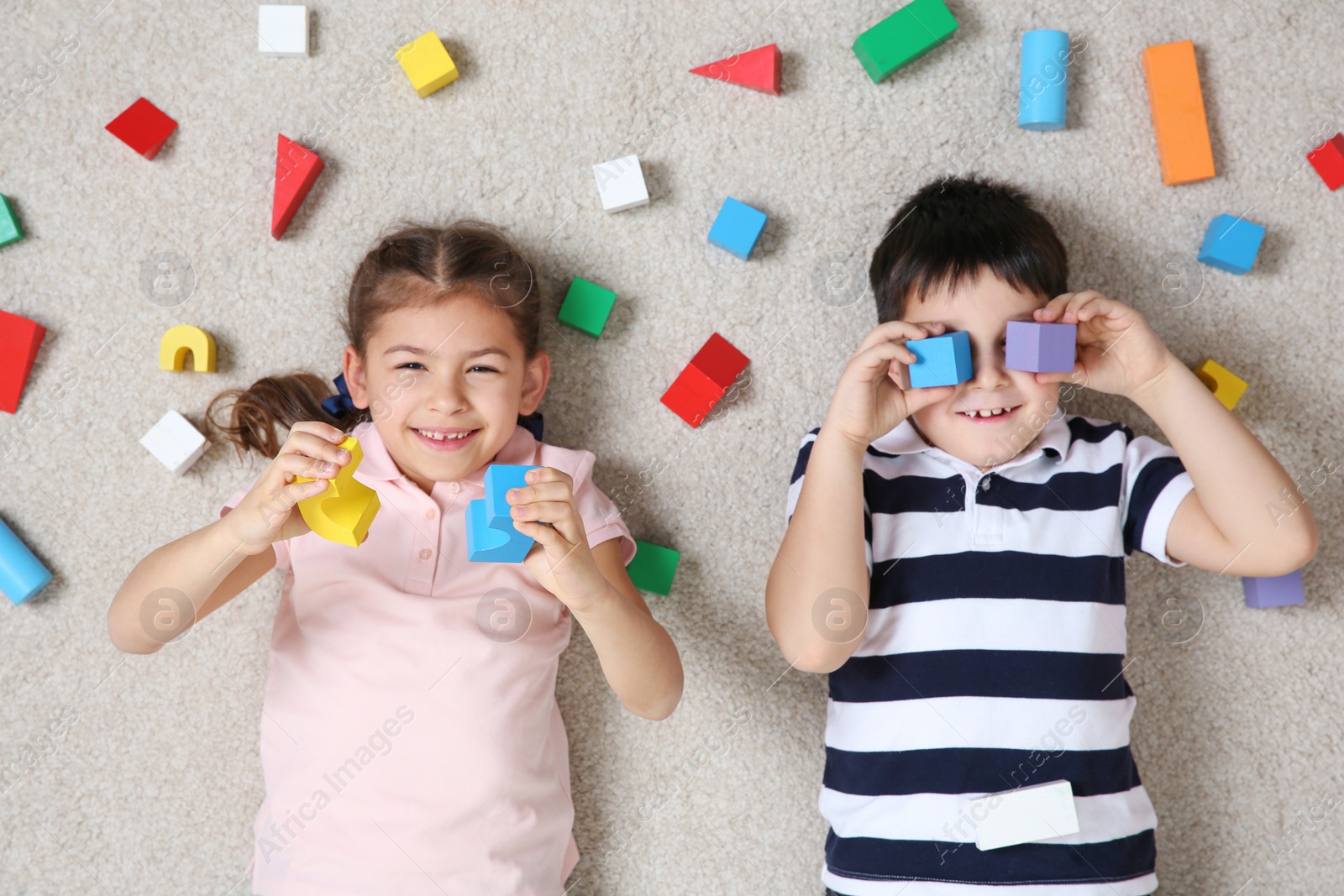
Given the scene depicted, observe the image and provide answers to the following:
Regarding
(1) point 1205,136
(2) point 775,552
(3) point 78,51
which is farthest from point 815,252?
(3) point 78,51

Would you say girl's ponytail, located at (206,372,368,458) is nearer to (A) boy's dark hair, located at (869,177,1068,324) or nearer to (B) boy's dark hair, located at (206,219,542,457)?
(B) boy's dark hair, located at (206,219,542,457)

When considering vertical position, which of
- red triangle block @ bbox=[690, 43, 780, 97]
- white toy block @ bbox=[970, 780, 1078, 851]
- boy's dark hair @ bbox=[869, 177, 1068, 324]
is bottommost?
white toy block @ bbox=[970, 780, 1078, 851]

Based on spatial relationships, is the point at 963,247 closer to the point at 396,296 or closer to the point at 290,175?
the point at 396,296

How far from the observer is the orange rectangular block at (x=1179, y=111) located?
1.10 meters

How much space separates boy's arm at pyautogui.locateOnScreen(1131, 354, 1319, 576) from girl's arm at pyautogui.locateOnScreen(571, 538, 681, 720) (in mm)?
547

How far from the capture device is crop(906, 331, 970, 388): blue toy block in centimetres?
90

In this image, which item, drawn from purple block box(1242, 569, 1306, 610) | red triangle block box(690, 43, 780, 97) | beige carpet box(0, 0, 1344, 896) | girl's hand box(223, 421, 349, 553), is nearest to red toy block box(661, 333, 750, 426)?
beige carpet box(0, 0, 1344, 896)

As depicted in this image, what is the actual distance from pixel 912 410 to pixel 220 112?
2.91 feet

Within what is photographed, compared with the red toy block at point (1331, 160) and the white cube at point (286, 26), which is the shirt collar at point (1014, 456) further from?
the white cube at point (286, 26)

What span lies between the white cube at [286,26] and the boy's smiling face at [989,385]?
31.0 inches

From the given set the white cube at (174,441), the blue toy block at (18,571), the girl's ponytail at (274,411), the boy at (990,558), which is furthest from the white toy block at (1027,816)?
the blue toy block at (18,571)

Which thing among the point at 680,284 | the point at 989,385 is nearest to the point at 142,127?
the point at 680,284

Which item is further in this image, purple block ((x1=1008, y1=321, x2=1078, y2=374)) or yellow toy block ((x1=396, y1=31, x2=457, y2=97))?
yellow toy block ((x1=396, y1=31, x2=457, y2=97))

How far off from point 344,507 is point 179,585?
203mm
